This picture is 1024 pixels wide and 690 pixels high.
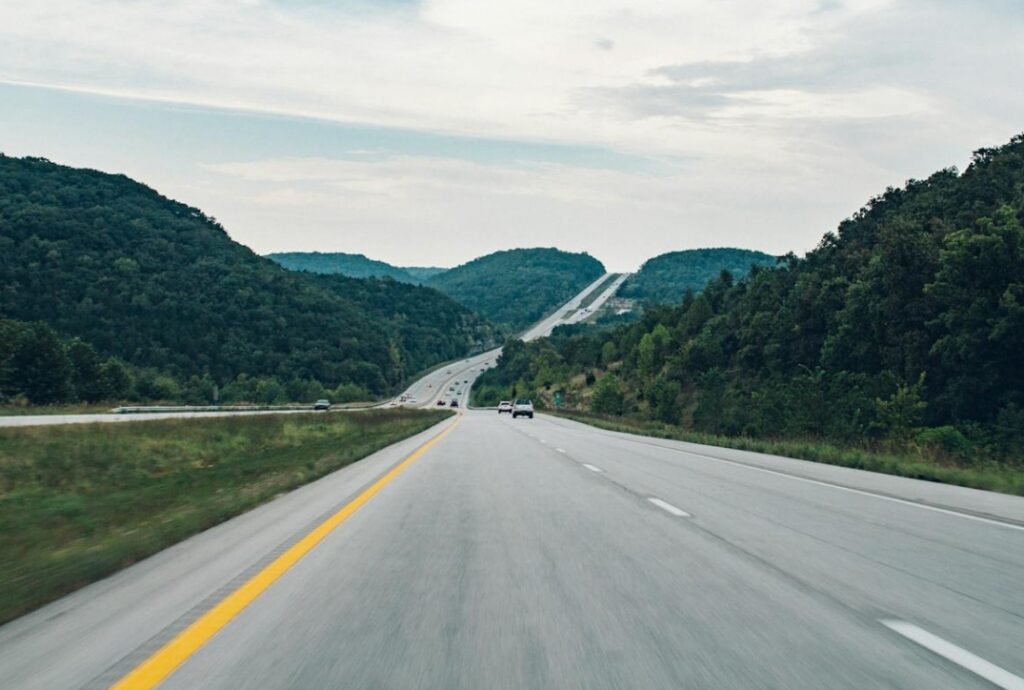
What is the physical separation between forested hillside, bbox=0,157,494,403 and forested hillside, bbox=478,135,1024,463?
54.4 metres

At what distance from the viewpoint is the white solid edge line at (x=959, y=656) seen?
4.73 metres

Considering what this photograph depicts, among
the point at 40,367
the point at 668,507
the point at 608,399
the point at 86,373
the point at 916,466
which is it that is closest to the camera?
the point at 668,507

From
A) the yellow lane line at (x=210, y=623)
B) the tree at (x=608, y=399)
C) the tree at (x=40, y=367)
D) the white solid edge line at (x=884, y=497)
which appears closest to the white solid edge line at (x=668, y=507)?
the white solid edge line at (x=884, y=497)

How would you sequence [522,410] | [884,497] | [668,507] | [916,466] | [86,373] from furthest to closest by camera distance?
[86,373] → [522,410] → [916,466] → [884,497] → [668,507]

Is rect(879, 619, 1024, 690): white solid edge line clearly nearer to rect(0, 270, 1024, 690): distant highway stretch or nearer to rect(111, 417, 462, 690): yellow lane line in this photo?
rect(0, 270, 1024, 690): distant highway stretch

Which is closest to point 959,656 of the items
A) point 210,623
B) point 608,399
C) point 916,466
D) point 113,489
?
point 210,623

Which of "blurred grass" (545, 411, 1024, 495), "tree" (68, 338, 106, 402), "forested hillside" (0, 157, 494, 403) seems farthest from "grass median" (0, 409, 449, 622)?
"forested hillside" (0, 157, 494, 403)

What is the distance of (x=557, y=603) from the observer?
6.54 meters

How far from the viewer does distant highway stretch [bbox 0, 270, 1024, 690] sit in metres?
4.94

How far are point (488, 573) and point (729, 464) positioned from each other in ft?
46.4

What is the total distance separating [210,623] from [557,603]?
87.2 inches

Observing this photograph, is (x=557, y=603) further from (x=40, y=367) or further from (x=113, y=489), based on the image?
(x=40, y=367)

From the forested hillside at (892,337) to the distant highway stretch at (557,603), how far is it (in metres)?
16.0

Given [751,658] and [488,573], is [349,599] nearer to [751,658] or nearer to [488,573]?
[488,573]
